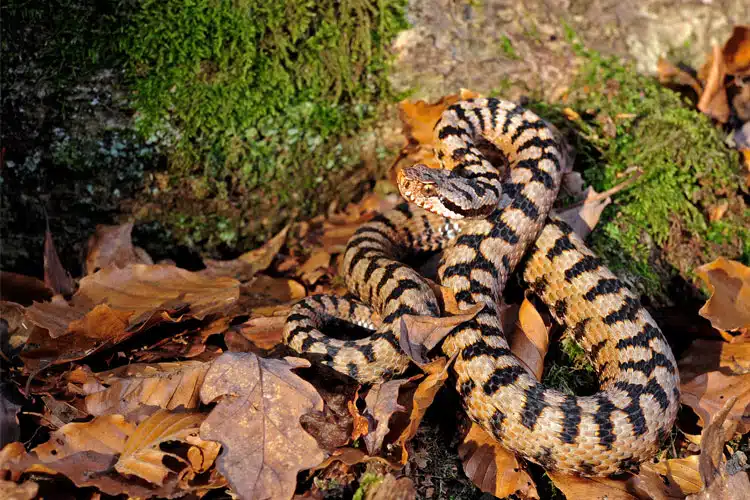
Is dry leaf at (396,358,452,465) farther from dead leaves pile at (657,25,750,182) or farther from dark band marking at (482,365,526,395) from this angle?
dead leaves pile at (657,25,750,182)

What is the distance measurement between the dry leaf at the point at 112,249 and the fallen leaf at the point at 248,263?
50 cm

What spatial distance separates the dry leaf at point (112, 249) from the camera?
4.94m

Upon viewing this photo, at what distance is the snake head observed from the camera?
4.67 m

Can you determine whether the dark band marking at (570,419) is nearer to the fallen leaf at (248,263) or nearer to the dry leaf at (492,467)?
the dry leaf at (492,467)

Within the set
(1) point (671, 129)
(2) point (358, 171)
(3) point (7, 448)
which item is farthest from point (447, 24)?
(3) point (7, 448)

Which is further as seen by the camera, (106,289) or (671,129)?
(671,129)

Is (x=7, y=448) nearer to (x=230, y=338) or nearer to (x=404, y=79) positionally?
(x=230, y=338)

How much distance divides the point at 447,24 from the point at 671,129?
2.20 meters

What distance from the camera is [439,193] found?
184 inches

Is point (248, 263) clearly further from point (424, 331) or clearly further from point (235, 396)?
point (235, 396)

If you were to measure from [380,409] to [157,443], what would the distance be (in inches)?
47.9

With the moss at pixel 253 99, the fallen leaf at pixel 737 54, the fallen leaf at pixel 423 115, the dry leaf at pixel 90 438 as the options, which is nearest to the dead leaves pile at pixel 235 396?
the dry leaf at pixel 90 438

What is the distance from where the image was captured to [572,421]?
3.97m

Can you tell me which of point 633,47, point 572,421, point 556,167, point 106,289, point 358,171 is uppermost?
point 633,47
